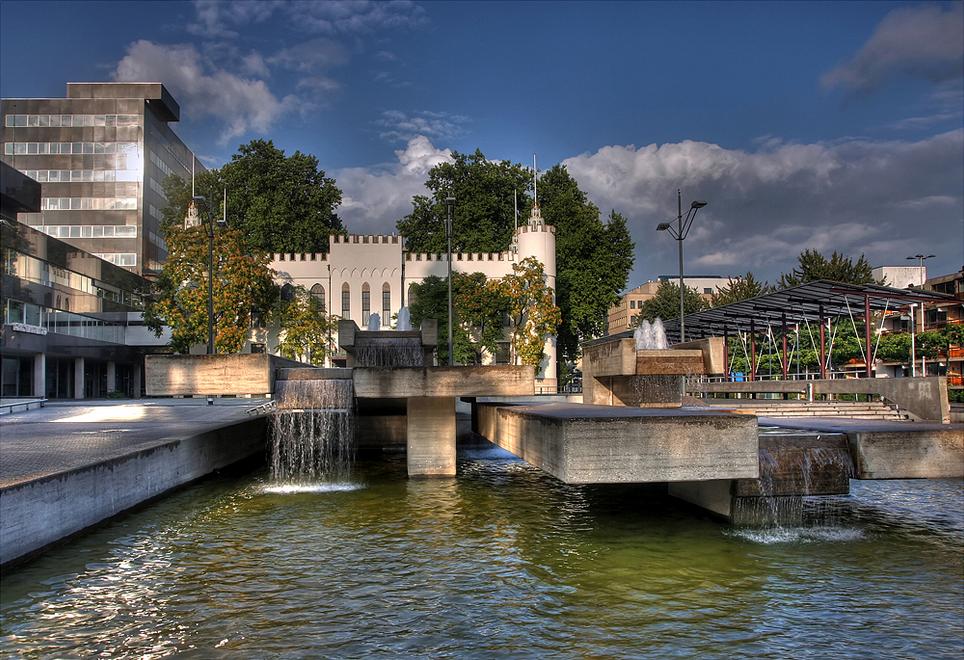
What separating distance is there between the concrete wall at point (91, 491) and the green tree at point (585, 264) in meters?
42.4

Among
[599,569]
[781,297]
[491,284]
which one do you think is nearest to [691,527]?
[599,569]

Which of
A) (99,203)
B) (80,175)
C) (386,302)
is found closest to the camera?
(386,302)

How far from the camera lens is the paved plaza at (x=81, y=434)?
438 inches

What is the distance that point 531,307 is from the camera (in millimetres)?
52875

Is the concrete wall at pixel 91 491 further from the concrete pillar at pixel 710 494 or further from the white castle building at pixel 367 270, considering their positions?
the white castle building at pixel 367 270

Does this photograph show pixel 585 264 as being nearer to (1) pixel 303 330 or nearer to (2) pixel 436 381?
(1) pixel 303 330

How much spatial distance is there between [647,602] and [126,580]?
586cm

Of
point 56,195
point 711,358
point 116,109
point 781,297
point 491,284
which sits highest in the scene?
point 116,109

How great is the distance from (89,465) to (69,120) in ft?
243

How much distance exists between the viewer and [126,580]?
848 cm

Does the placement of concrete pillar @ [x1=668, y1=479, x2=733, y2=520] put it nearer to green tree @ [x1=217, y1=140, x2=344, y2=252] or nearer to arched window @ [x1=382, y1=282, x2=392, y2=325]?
arched window @ [x1=382, y1=282, x2=392, y2=325]

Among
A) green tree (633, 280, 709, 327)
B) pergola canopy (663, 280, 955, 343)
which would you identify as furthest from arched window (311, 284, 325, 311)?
green tree (633, 280, 709, 327)

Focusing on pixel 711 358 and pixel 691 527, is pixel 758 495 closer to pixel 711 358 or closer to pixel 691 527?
pixel 691 527

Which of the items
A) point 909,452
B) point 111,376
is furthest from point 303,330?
point 909,452
